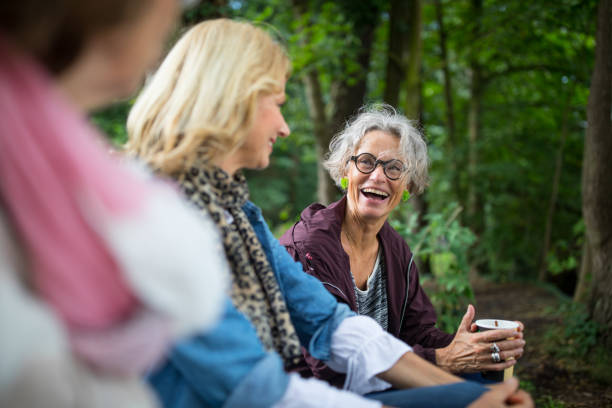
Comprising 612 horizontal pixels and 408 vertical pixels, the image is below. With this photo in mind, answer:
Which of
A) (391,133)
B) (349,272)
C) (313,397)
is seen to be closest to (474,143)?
(391,133)

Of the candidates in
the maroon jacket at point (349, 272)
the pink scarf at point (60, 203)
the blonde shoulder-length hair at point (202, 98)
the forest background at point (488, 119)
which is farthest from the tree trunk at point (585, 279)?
the pink scarf at point (60, 203)

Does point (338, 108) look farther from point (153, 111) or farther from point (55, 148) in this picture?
point (55, 148)

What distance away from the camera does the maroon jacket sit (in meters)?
2.32

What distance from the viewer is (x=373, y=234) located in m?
2.69

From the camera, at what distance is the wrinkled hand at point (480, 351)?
6.43 ft

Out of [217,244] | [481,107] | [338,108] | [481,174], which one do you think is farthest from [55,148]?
[481,107]

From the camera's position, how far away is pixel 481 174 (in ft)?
24.9

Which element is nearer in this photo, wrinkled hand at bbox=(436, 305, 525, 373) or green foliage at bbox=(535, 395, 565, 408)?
wrinkled hand at bbox=(436, 305, 525, 373)

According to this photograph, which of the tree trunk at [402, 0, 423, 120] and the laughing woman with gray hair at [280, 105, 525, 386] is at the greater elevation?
the tree trunk at [402, 0, 423, 120]

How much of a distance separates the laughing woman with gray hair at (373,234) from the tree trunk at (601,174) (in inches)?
65.3

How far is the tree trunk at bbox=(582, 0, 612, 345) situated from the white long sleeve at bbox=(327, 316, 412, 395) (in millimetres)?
2710

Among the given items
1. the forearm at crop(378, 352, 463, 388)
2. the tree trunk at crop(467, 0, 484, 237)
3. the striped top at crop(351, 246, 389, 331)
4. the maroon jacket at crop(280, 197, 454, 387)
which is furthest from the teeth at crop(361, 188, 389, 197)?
the tree trunk at crop(467, 0, 484, 237)

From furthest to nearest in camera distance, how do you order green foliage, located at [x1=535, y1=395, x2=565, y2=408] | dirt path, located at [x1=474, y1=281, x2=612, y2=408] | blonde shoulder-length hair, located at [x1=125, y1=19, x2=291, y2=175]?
dirt path, located at [x1=474, y1=281, x2=612, y2=408] → green foliage, located at [x1=535, y1=395, x2=565, y2=408] → blonde shoulder-length hair, located at [x1=125, y1=19, x2=291, y2=175]

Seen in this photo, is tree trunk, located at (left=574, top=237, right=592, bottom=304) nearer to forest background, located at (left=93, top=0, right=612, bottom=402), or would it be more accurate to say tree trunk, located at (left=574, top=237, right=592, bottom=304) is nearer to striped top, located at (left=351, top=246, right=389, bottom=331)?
forest background, located at (left=93, top=0, right=612, bottom=402)
